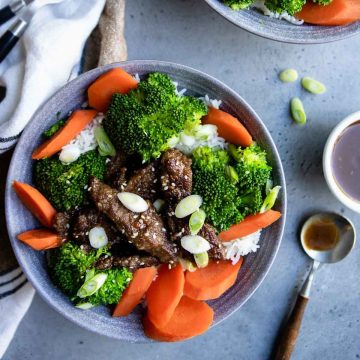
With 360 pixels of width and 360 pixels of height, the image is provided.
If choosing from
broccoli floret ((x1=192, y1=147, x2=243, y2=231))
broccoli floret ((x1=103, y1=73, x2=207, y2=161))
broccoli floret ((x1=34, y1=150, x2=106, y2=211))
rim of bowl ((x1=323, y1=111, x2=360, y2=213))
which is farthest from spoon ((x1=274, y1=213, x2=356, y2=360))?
broccoli floret ((x1=34, y1=150, x2=106, y2=211))

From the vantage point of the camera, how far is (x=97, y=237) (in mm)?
2686

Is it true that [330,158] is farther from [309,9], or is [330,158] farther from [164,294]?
[164,294]

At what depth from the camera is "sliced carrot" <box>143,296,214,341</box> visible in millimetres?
2742

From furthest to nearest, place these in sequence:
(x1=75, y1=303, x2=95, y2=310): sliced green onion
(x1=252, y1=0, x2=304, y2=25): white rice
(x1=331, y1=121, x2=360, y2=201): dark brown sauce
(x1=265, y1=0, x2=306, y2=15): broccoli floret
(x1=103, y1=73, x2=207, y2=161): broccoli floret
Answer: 1. (x1=331, y1=121, x2=360, y2=201): dark brown sauce
2. (x1=252, y1=0, x2=304, y2=25): white rice
3. (x1=265, y1=0, x2=306, y2=15): broccoli floret
4. (x1=75, y1=303, x2=95, y2=310): sliced green onion
5. (x1=103, y1=73, x2=207, y2=161): broccoli floret

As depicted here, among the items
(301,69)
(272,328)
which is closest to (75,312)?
(272,328)

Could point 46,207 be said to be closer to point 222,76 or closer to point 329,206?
point 222,76

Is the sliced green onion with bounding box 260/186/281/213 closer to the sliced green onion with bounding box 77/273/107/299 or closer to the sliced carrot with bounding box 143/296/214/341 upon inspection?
the sliced carrot with bounding box 143/296/214/341

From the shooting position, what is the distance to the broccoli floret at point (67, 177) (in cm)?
269

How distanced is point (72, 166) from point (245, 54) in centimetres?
117

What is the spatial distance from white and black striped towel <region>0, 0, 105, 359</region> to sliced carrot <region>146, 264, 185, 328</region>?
976 mm

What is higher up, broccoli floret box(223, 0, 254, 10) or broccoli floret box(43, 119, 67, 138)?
broccoli floret box(43, 119, 67, 138)

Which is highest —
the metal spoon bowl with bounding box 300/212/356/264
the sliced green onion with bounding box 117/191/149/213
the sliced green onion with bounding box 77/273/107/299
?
the sliced green onion with bounding box 117/191/149/213

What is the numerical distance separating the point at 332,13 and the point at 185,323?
1713 millimetres

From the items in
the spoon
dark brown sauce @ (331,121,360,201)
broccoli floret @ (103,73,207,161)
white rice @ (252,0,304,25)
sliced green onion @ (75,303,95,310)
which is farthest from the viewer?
the spoon
